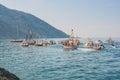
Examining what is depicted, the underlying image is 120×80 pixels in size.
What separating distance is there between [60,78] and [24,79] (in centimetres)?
573

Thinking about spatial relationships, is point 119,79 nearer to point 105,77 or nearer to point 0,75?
point 105,77

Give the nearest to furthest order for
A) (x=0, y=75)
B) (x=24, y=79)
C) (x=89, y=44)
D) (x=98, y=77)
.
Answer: (x=0, y=75) → (x=24, y=79) → (x=98, y=77) → (x=89, y=44)

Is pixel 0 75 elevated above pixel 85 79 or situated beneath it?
elevated above

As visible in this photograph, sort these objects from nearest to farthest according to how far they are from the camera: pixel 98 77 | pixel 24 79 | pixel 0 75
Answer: pixel 0 75, pixel 24 79, pixel 98 77

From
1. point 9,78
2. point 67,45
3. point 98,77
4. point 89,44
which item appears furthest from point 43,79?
point 89,44

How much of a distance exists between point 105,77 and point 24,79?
1302 cm

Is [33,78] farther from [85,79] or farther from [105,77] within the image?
[105,77]

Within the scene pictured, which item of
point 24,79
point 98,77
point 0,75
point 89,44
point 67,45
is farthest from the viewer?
point 89,44

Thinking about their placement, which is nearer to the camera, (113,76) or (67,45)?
(113,76)

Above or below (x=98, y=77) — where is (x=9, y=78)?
above

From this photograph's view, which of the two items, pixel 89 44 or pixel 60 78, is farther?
pixel 89 44

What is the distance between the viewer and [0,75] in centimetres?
2003

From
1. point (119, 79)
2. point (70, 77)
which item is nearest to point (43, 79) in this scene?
point (70, 77)

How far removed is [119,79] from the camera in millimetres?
40000
